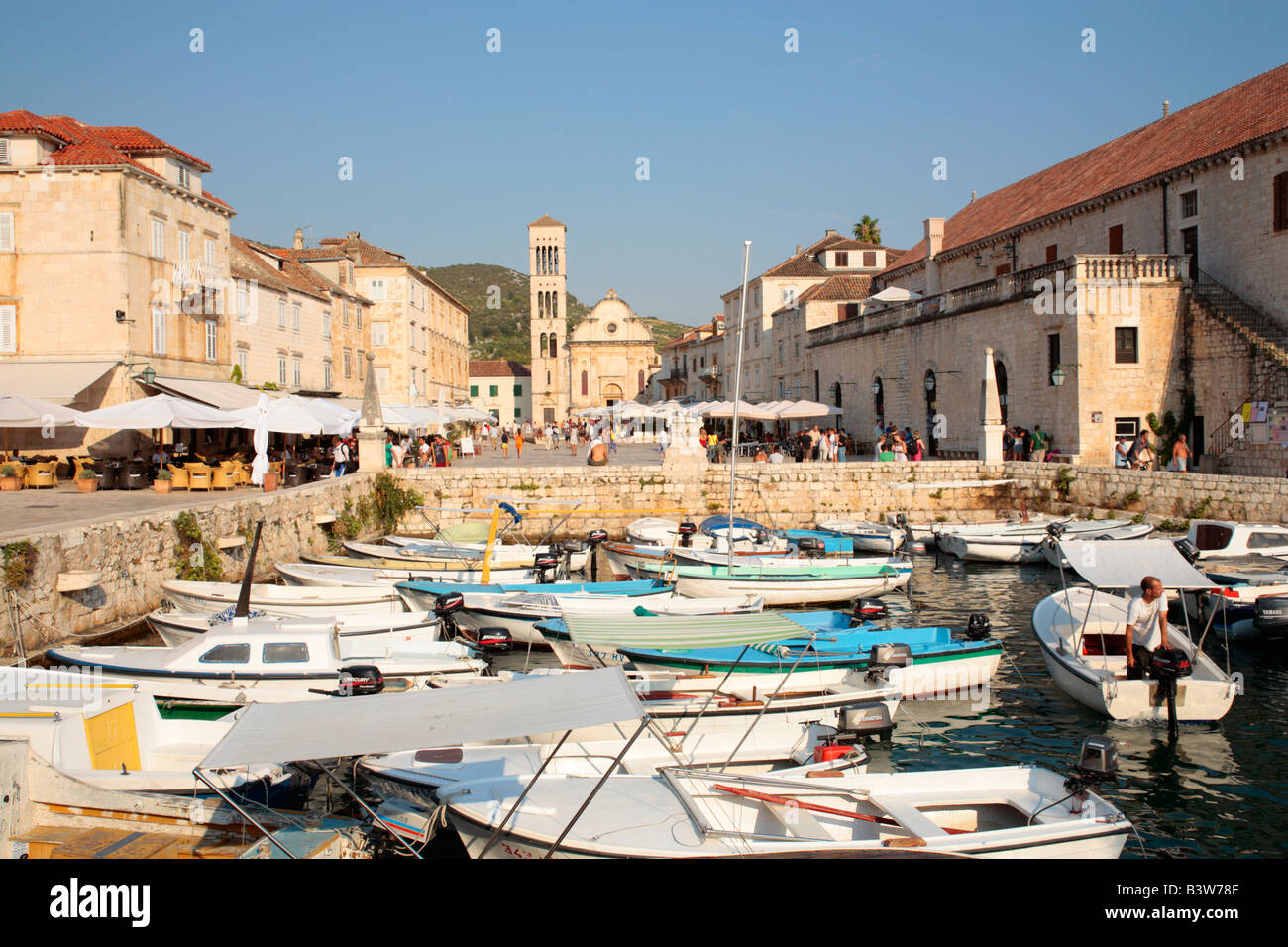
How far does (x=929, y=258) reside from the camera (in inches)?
1715

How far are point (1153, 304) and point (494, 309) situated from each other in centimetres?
12369

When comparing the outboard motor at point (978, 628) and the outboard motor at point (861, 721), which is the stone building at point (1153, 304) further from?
the outboard motor at point (861, 721)

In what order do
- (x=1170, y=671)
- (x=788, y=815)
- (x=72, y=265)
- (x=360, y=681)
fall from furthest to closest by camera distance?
1. (x=72, y=265)
2. (x=1170, y=671)
3. (x=360, y=681)
4. (x=788, y=815)

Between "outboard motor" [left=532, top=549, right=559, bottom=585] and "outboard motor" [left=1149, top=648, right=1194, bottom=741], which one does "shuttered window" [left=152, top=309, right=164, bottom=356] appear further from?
"outboard motor" [left=1149, top=648, right=1194, bottom=741]

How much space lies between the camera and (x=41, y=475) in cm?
2394

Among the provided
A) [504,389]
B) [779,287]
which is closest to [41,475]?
[779,287]

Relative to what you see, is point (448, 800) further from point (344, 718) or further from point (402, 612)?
point (402, 612)

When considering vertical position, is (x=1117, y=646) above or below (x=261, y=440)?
below

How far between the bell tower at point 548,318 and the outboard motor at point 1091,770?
81.3 m

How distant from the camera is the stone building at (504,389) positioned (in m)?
96.4

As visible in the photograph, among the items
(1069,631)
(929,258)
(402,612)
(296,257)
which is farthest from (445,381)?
(1069,631)

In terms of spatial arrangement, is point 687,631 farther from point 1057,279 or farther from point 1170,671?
point 1057,279

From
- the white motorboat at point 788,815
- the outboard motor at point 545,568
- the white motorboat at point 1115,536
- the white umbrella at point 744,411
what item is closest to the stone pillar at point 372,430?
the outboard motor at point 545,568
